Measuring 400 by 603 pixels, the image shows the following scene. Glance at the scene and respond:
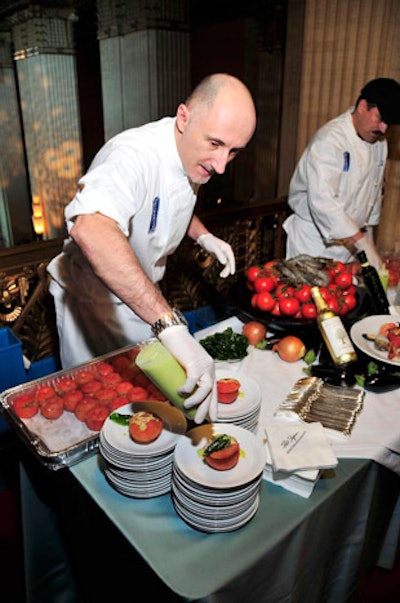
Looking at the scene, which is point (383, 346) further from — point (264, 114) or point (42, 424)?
point (264, 114)

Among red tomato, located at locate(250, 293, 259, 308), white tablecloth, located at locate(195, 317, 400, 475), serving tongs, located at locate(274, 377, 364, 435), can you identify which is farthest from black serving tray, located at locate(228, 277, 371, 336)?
serving tongs, located at locate(274, 377, 364, 435)

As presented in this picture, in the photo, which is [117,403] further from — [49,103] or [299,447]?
[49,103]

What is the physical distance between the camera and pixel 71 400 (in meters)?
1.23

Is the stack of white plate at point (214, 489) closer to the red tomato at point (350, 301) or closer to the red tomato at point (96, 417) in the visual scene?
the red tomato at point (96, 417)

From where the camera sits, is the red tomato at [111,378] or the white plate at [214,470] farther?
the red tomato at [111,378]

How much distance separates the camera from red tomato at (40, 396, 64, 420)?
47.7 inches

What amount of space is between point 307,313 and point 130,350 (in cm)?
61

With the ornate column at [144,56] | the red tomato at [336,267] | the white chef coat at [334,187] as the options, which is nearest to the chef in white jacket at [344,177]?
the white chef coat at [334,187]

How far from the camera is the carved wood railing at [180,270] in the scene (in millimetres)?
2418

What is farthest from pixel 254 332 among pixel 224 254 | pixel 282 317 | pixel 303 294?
pixel 224 254

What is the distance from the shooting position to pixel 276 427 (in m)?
1.15

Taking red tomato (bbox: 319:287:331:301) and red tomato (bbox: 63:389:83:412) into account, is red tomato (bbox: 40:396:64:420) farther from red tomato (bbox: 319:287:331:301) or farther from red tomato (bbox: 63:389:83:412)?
red tomato (bbox: 319:287:331:301)

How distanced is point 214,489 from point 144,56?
18.0 feet

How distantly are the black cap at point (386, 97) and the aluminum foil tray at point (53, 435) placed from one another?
2.07m
